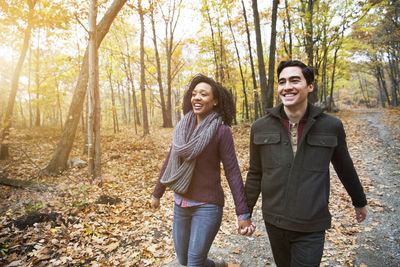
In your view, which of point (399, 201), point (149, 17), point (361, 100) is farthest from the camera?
point (361, 100)

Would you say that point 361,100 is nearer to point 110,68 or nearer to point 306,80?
point 110,68

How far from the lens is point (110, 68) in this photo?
57.2ft

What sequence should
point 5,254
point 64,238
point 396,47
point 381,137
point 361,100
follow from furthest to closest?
point 361,100 → point 396,47 → point 381,137 → point 64,238 → point 5,254

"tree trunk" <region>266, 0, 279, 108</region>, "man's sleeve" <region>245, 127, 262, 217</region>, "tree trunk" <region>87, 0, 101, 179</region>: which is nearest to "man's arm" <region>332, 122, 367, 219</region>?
"man's sleeve" <region>245, 127, 262, 217</region>

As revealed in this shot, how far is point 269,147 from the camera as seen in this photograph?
6.49 feet

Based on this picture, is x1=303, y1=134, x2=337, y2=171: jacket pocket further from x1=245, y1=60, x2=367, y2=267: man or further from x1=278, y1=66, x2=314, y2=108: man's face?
x1=278, y1=66, x2=314, y2=108: man's face

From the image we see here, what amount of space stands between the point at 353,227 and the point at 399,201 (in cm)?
185

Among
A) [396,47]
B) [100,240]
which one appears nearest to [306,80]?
[100,240]

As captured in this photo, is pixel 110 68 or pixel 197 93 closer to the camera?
pixel 197 93

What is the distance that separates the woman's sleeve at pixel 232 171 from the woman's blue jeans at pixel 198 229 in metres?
0.25

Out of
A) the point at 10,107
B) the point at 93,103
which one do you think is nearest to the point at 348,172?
the point at 93,103

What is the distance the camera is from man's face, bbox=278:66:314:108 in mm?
1813

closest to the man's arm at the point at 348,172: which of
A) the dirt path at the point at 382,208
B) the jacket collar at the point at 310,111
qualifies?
the jacket collar at the point at 310,111

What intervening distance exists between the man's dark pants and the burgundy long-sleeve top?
1.66 feet
